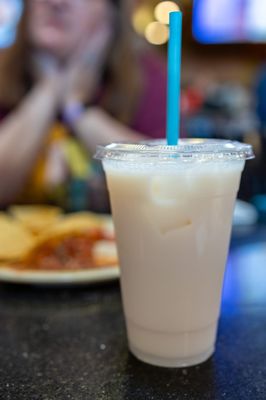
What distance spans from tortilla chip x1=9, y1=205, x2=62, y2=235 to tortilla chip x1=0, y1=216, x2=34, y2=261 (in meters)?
0.10

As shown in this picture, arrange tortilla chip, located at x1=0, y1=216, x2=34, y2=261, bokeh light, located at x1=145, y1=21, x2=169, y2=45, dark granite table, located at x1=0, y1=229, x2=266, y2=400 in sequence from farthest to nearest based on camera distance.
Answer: bokeh light, located at x1=145, y1=21, x2=169, y2=45 < tortilla chip, located at x1=0, y1=216, x2=34, y2=261 < dark granite table, located at x1=0, y1=229, x2=266, y2=400

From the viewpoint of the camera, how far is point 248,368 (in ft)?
2.08

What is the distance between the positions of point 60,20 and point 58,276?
1.41 m

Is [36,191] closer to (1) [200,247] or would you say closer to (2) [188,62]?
(1) [200,247]

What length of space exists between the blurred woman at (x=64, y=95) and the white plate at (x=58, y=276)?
3.43ft

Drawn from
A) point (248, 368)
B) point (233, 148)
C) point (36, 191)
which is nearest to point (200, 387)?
point (248, 368)

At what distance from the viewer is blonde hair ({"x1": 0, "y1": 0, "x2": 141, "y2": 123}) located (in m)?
2.04

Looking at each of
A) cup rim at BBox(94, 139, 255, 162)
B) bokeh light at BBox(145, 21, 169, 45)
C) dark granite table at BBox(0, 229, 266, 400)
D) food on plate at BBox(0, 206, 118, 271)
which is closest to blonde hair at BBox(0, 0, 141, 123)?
food on plate at BBox(0, 206, 118, 271)

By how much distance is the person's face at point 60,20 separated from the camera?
2.03m

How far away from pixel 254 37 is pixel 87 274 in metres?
4.83

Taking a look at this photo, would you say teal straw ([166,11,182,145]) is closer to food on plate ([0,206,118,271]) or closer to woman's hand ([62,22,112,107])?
food on plate ([0,206,118,271])

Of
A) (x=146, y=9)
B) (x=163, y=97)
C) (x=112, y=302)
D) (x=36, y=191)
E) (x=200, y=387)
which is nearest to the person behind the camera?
(x=200, y=387)

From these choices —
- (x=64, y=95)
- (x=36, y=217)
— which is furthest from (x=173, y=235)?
(x=64, y=95)

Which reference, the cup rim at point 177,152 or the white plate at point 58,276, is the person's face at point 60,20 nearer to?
the white plate at point 58,276
